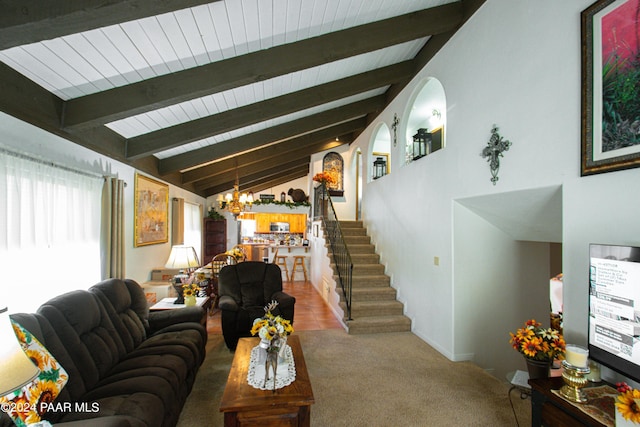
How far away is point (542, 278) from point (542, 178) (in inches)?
80.0

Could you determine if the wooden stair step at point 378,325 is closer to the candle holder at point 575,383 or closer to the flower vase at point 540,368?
the flower vase at point 540,368

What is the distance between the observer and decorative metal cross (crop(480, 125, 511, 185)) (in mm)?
2588

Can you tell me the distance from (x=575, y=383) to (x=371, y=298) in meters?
3.29

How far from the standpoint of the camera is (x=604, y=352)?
1556 mm

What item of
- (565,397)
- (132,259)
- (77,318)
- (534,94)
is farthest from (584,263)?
(132,259)

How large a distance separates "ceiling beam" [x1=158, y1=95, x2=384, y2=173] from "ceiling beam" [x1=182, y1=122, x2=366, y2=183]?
1.16 metres

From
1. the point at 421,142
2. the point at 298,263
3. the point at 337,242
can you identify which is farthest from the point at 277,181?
the point at 421,142

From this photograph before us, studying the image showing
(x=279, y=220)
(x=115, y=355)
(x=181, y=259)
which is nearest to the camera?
(x=115, y=355)

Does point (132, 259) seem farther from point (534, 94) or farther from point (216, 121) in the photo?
point (534, 94)

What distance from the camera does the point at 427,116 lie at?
5.08 metres

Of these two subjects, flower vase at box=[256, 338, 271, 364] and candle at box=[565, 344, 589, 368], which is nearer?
candle at box=[565, 344, 589, 368]

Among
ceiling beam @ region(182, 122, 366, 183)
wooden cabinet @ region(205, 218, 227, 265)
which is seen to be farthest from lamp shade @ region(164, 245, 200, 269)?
wooden cabinet @ region(205, 218, 227, 265)

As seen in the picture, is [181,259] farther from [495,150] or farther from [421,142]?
[421,142]

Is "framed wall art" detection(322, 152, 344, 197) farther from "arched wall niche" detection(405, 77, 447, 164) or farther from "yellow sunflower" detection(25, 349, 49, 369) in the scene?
"yellow sunflower" detection(25, 349, 49, 369)
